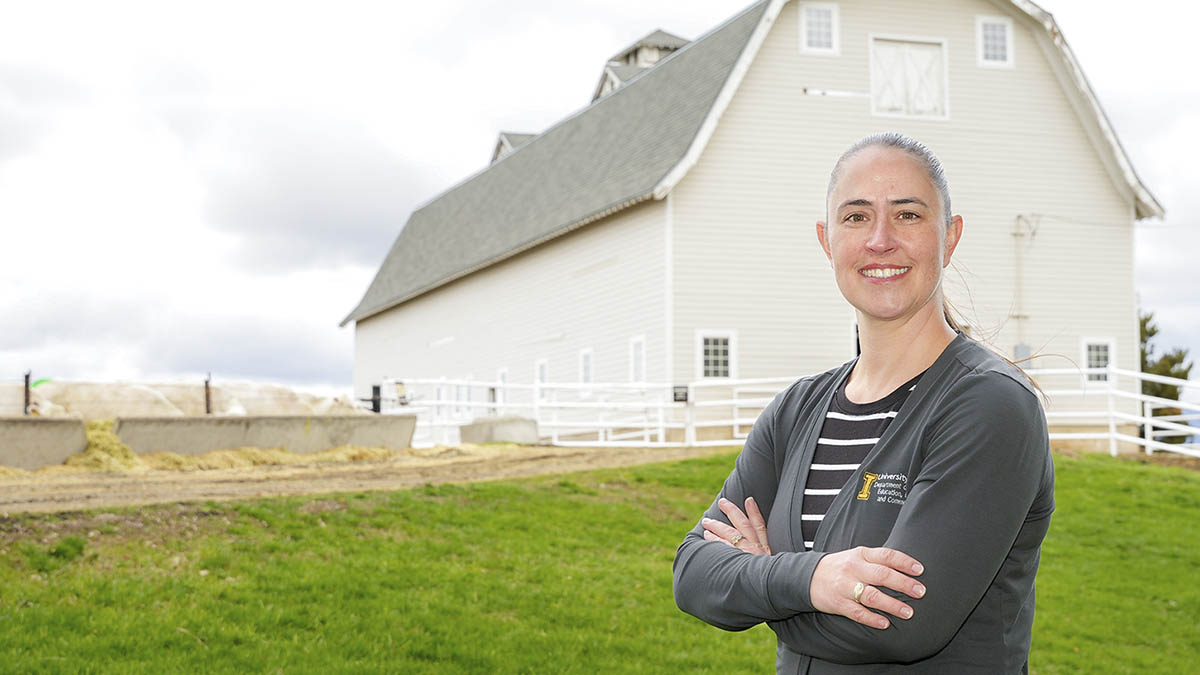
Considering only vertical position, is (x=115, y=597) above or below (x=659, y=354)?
below

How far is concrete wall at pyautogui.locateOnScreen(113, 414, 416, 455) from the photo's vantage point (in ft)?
54.7

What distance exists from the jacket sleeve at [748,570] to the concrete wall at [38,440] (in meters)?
14.0

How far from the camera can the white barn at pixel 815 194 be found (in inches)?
952

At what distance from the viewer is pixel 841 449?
2.75 m

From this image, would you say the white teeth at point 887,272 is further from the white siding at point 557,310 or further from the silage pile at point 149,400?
the white siding at point 557,310

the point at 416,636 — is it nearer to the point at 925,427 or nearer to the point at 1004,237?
the point at 925,427

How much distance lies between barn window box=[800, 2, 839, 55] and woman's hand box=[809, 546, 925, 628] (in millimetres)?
23425

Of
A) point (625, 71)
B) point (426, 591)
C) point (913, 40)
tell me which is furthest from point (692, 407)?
point (625, 71)

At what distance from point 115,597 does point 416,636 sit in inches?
81.0

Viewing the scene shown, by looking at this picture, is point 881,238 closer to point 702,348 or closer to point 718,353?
point 702,348

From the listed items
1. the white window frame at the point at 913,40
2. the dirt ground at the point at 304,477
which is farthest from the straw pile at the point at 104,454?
the white window frame at the point at 913,40

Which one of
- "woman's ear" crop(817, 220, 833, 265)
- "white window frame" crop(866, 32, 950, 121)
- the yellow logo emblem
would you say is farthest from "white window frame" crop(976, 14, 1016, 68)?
the yellow logo emblem

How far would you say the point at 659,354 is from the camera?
24125 mm

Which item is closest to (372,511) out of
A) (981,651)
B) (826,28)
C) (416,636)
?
(416,636)
